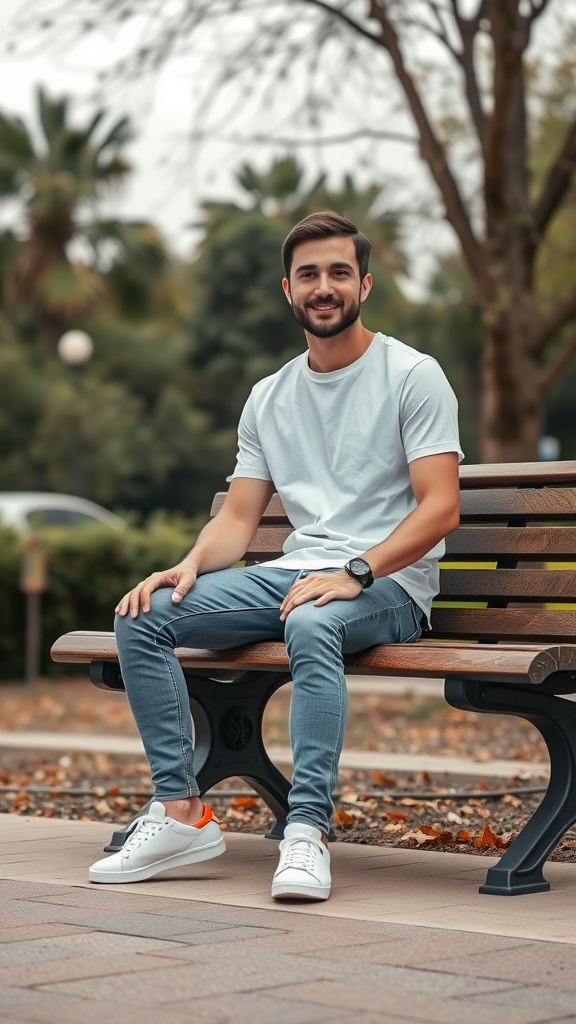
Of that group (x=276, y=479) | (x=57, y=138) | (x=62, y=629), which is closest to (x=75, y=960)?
(x=276, y=479)

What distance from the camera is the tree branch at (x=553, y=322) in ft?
36.6

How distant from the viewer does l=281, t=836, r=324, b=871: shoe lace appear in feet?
12.8

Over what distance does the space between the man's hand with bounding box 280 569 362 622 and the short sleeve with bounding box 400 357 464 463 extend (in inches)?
15.5

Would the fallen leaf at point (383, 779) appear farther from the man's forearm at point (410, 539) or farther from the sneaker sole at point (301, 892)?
the sneaker sole at point (301, 892)

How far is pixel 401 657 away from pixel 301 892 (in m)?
0.64

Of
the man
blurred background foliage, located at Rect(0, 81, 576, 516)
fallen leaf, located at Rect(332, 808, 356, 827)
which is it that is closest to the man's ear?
the man

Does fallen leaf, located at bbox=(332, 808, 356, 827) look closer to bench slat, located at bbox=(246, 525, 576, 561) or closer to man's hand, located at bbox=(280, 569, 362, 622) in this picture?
bench slat, located at bbox=(246, 525, 576, 561)

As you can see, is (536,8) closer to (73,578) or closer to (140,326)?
(73,578)

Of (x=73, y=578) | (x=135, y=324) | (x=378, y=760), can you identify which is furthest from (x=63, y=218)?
(x=378, y=760)

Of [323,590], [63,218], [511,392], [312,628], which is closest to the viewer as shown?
[312,628]

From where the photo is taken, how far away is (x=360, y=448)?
443cm

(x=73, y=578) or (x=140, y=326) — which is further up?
(x=140, y=326)

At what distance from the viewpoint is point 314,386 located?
4574 millimetres

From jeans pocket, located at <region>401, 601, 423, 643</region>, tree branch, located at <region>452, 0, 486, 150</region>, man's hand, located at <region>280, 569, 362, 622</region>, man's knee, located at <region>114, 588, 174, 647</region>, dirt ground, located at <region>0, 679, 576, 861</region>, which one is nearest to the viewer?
man's hand, located at <region>280, 569, 362, 622</region>
